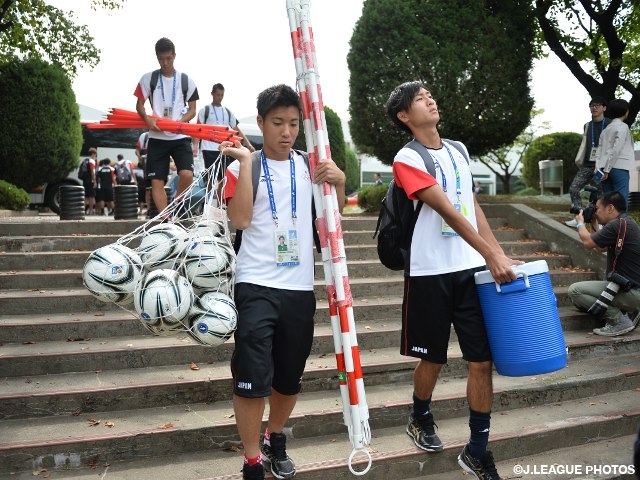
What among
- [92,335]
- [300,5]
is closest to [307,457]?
[92,335]

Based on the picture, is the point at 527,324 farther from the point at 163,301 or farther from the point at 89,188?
the point at 89,188

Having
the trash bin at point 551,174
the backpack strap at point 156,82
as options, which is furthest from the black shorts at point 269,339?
the trash bin at point 551,174

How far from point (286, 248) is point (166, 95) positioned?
4.40 metres

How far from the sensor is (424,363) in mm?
3840

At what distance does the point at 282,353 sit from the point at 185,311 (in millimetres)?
571

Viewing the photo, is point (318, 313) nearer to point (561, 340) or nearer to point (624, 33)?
point (561, 340)

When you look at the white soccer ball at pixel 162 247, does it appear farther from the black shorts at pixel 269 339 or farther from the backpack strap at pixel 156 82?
the backpack strap at pixel 156 82

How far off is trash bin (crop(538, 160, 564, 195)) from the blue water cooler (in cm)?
1632

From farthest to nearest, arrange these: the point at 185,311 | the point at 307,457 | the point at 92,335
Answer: the point at 92,335 → the point at 307,457 → the point at 185,311

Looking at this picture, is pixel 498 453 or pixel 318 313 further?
pixel 318 313

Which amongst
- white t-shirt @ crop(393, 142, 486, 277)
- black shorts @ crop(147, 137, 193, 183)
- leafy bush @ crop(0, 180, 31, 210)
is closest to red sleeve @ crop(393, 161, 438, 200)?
white t-shirt @ crop(393, 142, 486, 277)

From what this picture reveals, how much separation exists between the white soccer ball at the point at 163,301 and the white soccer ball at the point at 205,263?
0.27ft

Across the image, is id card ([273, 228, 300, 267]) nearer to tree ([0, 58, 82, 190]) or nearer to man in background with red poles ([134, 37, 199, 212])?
man in background with red poles ([134, 37, 199, 212])

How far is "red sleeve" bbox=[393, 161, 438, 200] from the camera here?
140 inches
